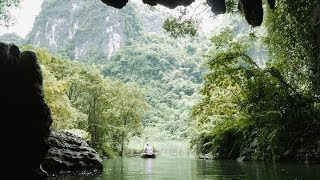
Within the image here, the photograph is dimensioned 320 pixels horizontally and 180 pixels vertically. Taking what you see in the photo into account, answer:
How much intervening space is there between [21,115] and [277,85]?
1020 cm

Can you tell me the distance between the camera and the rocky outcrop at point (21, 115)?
8055mm

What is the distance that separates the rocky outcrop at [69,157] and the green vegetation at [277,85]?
624 cm

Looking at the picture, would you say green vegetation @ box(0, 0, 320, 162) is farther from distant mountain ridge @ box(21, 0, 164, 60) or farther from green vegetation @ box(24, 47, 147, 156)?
distant mountain ridge @ box(21, 0, 164, 60)

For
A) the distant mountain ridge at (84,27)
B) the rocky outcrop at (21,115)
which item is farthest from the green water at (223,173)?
the distant mountain ridge at (84,27)

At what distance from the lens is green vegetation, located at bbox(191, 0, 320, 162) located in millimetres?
13148

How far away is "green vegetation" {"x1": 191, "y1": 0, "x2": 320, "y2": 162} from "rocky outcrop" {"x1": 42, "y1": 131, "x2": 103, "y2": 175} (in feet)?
20.5

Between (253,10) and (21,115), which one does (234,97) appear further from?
(21,115)

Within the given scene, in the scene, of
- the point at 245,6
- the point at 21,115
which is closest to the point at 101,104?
the point at 245,6

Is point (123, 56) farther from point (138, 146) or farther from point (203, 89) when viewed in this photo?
point (203, 89)

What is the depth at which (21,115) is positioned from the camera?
8.27 m

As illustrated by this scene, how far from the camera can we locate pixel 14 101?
8242 millimetres

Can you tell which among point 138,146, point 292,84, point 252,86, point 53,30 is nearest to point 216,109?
point 252,86

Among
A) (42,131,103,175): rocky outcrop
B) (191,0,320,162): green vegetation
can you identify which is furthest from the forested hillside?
(42,131,103,175): rocky outcrop

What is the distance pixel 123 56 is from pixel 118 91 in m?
74.6
